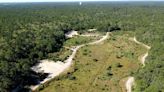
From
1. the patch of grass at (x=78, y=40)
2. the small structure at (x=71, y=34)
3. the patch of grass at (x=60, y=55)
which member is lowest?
the small structure at (x=71, y=34)

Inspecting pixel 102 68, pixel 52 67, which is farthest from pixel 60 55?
pixel 102 68

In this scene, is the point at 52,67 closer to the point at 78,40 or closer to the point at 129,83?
the point at 129,83

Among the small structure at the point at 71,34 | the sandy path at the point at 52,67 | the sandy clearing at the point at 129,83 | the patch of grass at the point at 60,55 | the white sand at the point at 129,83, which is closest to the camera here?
the white sand at the point at 129,83

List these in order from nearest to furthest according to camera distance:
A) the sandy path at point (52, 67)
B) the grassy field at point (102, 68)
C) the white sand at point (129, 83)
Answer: the white sand at point (129, 83) → the grassy field at point (102, 68) → the sandy path at point (52, 67)

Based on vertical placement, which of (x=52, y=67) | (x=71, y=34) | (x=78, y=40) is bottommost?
(x=71, y=34)

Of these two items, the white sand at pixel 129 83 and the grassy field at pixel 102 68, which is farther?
the grassy field at pixel 102 68

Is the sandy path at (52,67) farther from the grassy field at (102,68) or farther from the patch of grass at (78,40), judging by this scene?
the patch of grass at (78,40)

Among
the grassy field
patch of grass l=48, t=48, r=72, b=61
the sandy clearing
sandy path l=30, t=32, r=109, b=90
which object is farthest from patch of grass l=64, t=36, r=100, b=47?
the sandy clearing

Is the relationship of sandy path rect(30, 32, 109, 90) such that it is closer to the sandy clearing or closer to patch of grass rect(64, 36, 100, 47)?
the sandy clearing

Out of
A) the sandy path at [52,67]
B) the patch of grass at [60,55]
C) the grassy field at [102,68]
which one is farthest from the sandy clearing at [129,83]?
the patch of grass at [60,55]

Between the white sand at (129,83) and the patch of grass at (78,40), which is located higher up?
the white sand at (129,83)
